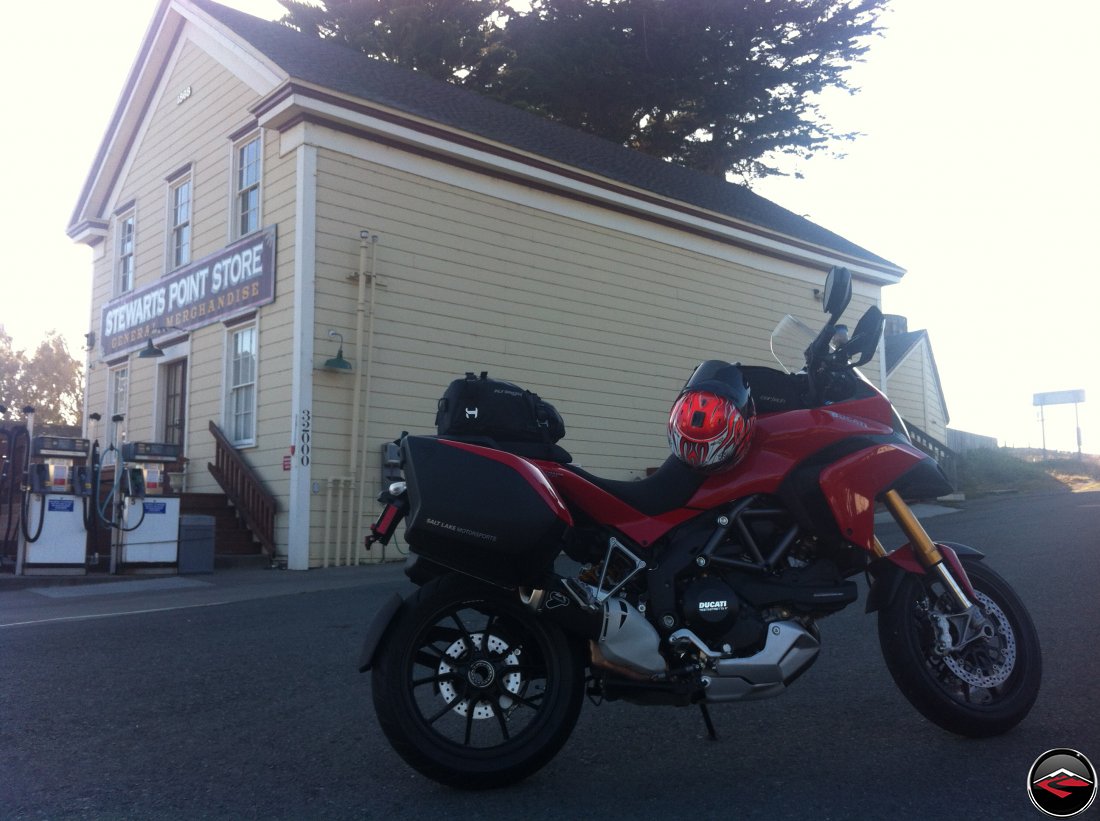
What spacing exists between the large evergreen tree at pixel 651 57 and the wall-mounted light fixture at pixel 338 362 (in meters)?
17.2

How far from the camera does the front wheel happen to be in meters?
3.70

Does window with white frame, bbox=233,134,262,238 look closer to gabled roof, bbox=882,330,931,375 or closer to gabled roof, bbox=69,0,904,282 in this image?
gabled roof, bbox=69,0,904,282

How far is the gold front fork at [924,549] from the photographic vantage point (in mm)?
3779

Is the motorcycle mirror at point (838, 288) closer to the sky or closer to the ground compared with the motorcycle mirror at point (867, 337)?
closer to the sky

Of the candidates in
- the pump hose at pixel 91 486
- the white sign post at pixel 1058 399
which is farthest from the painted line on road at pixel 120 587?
the white sign post at pixel 1058 399

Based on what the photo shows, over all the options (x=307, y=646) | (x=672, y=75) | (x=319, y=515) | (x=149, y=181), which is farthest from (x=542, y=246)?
(x=672, y=75)

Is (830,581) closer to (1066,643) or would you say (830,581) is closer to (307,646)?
(1066,643)

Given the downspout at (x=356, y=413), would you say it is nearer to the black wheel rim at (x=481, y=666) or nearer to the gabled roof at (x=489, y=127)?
the gabled roof at (x=489, y=127)

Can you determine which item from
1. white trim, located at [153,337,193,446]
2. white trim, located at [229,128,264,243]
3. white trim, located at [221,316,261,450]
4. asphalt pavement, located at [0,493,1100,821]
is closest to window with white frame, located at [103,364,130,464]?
white trim, located at [153,337,193,446]

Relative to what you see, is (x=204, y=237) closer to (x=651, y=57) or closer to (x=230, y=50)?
(x=230, y=50)

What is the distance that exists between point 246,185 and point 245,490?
14.3 ft

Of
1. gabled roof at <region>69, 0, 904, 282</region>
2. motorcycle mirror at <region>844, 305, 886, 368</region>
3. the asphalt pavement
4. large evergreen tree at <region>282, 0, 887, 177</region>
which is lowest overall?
the asphalt pavement

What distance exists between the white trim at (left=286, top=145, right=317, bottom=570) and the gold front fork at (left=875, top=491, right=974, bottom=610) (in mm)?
9375

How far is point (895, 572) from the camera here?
380 centimetres
